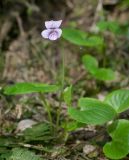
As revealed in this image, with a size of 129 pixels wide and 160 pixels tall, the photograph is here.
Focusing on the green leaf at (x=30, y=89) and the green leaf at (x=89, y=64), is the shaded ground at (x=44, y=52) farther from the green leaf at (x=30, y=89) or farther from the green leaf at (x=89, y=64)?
the green leaf at (x=30, y=89)

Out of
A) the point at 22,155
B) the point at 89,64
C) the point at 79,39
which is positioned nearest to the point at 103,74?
the point at 89,64

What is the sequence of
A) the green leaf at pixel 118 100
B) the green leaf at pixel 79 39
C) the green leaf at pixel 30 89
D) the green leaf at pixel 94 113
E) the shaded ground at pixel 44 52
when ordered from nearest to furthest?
the green leaf at pixel 94 113, the green leaf at pixel 30 89, the green leaf at pixel 118 100, the shaded ground at pixel 44 52, the green leaf at pixel 79 39

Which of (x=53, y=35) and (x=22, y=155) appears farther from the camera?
(x=53, y=35)

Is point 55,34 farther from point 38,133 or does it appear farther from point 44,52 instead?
point 44,52

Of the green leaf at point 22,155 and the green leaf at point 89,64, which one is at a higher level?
the green leaf at point 89,64

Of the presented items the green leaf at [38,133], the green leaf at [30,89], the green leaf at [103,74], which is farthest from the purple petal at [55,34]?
the green leaf at [103,74]

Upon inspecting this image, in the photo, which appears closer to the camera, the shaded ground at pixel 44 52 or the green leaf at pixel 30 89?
the green leaf at pixel 30 89

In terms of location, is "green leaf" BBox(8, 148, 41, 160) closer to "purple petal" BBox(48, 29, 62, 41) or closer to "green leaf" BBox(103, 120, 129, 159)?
"green leaf" BBox(103, 120, 129, 159)
